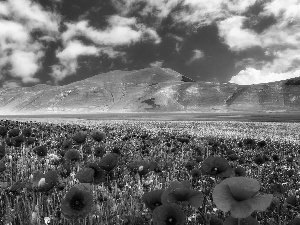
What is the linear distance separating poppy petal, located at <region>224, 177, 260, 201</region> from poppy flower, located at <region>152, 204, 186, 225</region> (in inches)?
18.6

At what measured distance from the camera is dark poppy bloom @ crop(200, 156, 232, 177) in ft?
11.3

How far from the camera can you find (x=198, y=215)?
4.15m

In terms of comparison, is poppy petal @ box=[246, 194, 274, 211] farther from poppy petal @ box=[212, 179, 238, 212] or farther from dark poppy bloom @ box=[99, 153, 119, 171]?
A: dark poppy bloom @ box=[99, 153, 119, 171]

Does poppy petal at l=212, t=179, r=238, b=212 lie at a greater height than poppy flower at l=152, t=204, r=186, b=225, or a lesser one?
greater

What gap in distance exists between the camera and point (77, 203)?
266cm

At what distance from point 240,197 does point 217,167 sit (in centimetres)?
155

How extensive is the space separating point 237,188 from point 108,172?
6.96 feet

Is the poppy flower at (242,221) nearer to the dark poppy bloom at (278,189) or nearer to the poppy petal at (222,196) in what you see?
the poppy petal at (222,196)

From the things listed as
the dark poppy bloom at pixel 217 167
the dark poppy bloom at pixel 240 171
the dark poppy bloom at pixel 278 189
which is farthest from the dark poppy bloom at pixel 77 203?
the dark poppy bloom at pixel 278 189

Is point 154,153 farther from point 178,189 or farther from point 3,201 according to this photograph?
point 178,189

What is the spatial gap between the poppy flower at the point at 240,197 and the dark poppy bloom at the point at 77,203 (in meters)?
1.10

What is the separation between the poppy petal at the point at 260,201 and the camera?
1.83 meters

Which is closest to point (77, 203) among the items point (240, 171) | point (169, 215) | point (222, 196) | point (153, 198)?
point (153, 198)

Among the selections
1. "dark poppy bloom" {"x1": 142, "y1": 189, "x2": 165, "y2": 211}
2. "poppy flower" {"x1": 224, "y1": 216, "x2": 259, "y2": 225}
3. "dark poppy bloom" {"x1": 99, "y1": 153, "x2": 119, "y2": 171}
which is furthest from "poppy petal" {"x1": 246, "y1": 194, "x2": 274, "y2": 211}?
"dark poppy bloom" {"x1": 99, "y1": 153, "x2": 119, "y2": 171}
